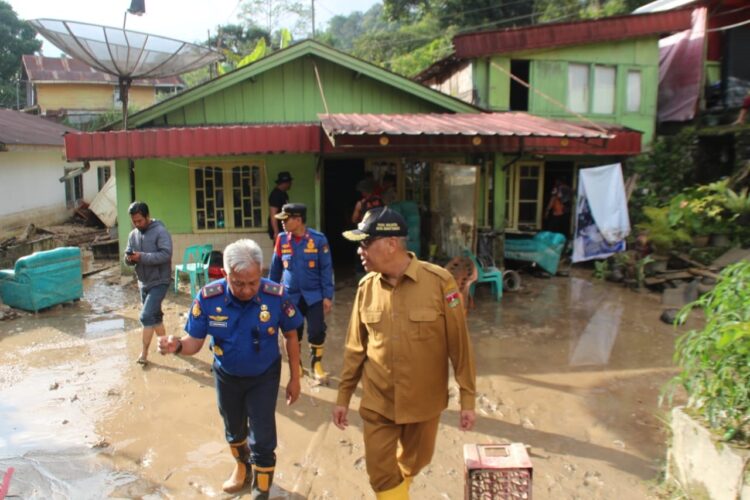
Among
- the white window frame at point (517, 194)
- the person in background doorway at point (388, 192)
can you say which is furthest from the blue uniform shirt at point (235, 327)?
the white window frame at point (517, 194)

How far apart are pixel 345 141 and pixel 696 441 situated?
5.67 meters

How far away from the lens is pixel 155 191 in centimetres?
1036

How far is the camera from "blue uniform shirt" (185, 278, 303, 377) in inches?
126

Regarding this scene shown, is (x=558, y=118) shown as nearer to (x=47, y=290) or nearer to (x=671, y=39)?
(x=671, y=39)

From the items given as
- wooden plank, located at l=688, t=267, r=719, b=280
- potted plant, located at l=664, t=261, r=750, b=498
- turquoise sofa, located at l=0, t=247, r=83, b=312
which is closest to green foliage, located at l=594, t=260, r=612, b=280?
wooden plank, located at l=688, t=267, r=719, b=280

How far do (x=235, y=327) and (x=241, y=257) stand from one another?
45 centimetres

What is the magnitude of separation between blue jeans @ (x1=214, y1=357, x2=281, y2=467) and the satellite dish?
749cm

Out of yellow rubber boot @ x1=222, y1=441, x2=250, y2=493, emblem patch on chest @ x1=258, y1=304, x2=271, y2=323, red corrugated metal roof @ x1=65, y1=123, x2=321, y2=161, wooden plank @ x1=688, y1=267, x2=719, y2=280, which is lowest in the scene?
yellow rubber boot @ x1=222, y1=441, x2=250, y2=493

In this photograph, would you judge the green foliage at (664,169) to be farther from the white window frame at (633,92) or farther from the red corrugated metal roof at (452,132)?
the red corrugated metal roof at (452,132)

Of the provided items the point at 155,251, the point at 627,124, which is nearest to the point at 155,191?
the point at 155,251

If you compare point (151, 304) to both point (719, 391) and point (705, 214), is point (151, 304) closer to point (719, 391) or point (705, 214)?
point (719, 391)

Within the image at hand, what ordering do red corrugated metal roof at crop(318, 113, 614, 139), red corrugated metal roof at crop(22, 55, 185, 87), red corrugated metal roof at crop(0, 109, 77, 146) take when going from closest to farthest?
1. red corrugated metal roof at crop(318, 113, 614, 139)
2. red corrugated metal roof at crop(0, 109, 77, 146)
3. red corrugated metal roof at crop(22, 55, 185, 87)

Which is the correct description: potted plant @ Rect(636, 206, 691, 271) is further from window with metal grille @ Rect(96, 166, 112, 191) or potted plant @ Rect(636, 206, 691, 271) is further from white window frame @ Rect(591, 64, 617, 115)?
window with metal grille @ Rect(96, 166, 112, 191)

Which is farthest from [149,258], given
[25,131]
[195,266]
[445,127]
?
[25,131]
